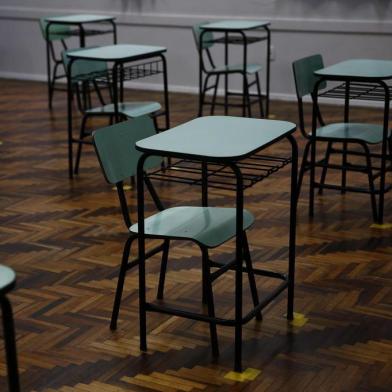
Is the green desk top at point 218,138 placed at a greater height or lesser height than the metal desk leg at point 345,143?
greater

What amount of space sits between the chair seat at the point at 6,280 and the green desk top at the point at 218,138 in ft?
3.10

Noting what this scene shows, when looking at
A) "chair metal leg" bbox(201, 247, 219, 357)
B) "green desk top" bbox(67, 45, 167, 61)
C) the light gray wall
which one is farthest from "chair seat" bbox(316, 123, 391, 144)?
the light gray wall

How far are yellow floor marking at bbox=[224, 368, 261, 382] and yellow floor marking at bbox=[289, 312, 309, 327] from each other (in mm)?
421

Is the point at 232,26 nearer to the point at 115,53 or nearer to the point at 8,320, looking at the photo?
the point at 115,53

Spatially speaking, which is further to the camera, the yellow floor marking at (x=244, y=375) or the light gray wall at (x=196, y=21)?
the light gray wall at (x=196, y=21)

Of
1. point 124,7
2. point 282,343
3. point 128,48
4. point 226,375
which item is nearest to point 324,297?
point 282,343

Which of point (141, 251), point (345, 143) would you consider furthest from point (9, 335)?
point (345, 143)

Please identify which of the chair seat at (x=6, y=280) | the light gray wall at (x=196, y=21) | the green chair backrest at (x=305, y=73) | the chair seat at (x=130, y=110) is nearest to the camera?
the chair seat at (x=6, y=280)

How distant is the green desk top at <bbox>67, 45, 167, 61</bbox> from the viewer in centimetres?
536

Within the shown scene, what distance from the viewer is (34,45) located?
941 cm

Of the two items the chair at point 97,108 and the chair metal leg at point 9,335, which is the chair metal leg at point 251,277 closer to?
the chair metal leg at point 9,335

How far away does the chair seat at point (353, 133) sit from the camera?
4629mm

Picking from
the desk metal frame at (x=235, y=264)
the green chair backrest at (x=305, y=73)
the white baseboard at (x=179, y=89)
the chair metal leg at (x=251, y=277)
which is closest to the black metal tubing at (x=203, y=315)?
the desk metal frame at (x=235, y=264)

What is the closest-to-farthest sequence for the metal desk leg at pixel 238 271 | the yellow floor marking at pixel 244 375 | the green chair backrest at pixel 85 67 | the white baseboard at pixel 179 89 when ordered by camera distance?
the metal desk leg at pixel 238 271 → the yellow floor marking at pixel 244 375 → the green chair backrest at pixel 85 67 → the white baseboard at pixel 179 89
